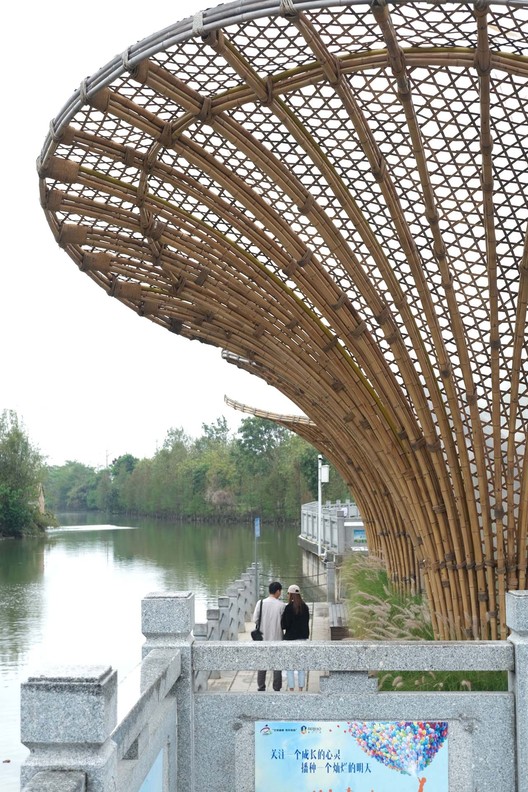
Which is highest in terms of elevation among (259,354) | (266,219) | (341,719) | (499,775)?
(266,219)

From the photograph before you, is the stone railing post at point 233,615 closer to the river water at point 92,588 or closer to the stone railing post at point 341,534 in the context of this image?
the river water at point 92,588

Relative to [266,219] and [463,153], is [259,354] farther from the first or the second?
[463,153]

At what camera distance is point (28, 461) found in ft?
153

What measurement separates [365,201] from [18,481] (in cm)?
4059

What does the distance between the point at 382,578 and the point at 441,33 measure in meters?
7.67

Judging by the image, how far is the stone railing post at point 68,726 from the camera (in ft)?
9.90

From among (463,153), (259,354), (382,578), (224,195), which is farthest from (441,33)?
(382,578)

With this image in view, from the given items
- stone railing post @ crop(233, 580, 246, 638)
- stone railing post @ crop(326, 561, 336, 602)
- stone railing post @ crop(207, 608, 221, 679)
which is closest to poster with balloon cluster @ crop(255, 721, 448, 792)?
stone railing post @ crop(207, 608, 221, 679)

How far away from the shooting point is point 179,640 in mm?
5043

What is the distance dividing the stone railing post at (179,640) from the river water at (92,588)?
1.93ft

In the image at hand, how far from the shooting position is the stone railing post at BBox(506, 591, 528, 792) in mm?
5008

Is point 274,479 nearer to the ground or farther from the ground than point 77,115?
nearer to the ground

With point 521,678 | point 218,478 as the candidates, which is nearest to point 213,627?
point 521,678

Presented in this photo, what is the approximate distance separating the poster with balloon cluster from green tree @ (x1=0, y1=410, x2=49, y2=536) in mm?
41032
